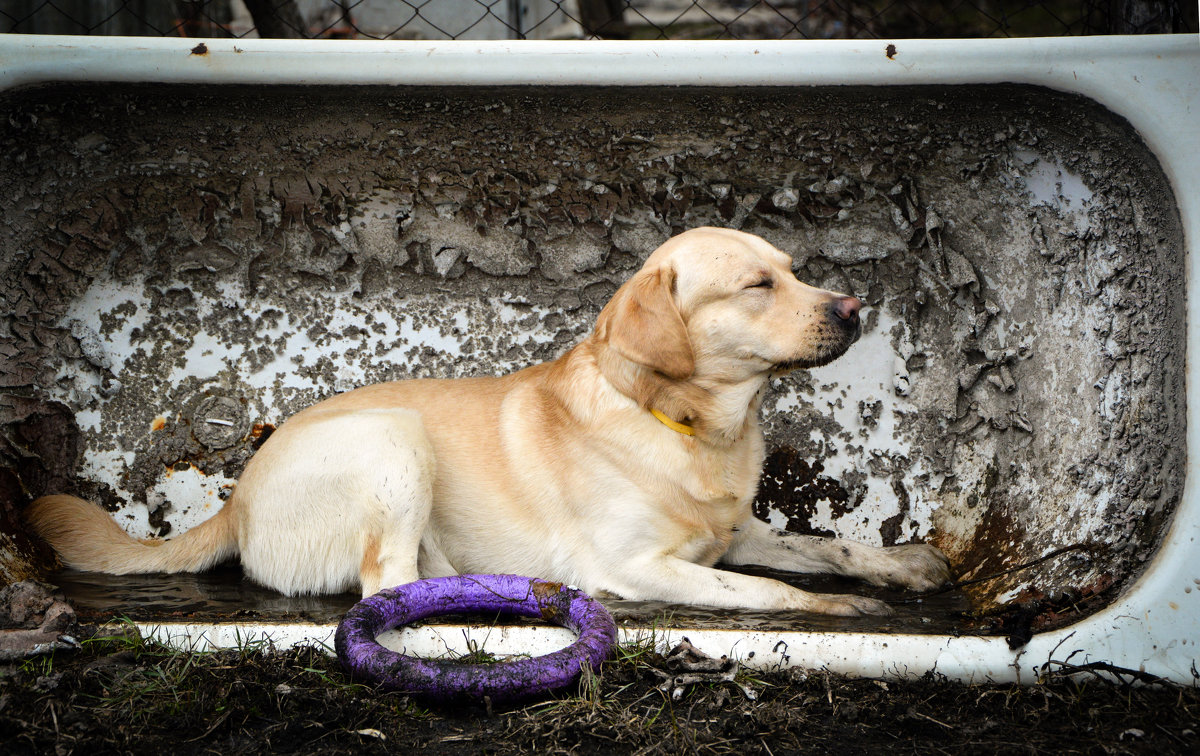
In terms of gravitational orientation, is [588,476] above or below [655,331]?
below

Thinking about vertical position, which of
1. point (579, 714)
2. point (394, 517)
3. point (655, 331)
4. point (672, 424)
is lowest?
point (579, 714)

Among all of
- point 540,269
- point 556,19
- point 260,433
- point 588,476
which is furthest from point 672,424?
point 556,19

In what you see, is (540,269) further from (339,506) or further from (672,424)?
(339,506)

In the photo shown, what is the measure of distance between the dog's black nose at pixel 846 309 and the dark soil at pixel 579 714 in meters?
0.84

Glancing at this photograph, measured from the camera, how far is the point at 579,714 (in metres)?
1.61

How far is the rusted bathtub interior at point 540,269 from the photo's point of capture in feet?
7.57

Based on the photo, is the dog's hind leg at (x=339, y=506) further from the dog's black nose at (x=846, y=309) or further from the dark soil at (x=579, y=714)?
the dog's black nose at (x=846, y=309)

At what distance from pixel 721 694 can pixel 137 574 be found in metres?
1.57

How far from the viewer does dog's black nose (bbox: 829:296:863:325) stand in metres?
2.16

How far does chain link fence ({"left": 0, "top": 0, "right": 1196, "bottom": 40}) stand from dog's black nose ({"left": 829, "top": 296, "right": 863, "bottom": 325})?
1.92m

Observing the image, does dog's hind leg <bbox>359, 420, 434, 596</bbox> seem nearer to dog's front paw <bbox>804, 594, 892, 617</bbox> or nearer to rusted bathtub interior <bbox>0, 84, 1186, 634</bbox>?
rusted bathtub interior <bbox>0, 84, 1186, 634</bbox>

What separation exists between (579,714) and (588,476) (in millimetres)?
790

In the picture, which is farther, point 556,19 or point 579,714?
point 556,19

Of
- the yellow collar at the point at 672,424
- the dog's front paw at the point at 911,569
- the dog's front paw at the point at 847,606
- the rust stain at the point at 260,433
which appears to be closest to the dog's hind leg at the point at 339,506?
the rust stain at the point at 260,433
